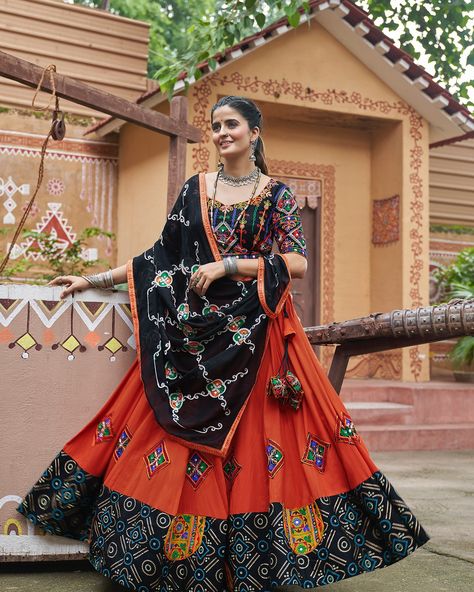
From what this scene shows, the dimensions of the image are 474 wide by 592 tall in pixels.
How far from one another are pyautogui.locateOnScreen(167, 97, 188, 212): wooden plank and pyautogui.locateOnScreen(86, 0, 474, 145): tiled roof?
428 centimetres

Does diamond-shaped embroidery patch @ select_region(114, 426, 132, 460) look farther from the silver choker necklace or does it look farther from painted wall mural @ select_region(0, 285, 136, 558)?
the silver choker necklace

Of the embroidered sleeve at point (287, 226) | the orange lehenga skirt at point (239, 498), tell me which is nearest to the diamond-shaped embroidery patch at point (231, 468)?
the orange lehenga skirt at point (239, 498)

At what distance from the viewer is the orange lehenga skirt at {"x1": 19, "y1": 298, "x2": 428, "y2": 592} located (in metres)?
2.55

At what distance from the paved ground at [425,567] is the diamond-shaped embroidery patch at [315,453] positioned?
0.49 meters

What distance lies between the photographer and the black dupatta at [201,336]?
2666 millimetres

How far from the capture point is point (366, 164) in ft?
33.4

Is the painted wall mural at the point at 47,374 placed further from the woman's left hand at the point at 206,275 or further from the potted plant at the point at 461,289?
the potted plant at the point at 461,289

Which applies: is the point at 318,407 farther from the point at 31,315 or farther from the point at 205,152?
the point at 205,152

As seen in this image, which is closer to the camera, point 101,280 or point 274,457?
point 274,457

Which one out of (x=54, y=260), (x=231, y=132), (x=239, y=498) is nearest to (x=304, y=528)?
(x=239, y=498)

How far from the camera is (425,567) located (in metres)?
3.17

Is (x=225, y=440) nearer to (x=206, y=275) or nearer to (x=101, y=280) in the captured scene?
(x=206, y=275)

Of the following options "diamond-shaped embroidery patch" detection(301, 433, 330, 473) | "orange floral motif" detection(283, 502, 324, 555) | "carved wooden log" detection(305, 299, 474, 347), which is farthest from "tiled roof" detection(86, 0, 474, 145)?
"orange floral motif" detection(283, 502, 324, 555)

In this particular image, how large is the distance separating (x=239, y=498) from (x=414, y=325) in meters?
1.09
